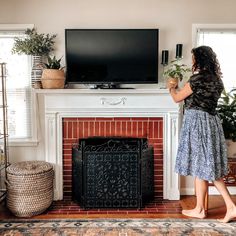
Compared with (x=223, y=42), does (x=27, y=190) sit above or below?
below

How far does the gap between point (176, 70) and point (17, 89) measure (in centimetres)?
180

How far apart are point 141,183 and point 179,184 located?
22.3 inches

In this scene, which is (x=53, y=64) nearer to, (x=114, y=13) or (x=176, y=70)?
(x=114, y=13)

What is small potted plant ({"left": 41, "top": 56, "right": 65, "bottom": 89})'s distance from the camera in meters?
3.63

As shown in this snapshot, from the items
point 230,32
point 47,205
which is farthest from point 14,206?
point 230,32

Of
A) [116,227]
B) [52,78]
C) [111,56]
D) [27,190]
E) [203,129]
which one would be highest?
[111,56]

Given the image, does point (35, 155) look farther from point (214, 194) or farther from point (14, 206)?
point (214, 194)

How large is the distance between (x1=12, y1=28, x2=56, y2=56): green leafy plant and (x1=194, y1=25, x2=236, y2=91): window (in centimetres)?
165

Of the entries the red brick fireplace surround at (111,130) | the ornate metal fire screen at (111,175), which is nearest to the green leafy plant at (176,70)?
the red brick fireplace surround at (111,130)

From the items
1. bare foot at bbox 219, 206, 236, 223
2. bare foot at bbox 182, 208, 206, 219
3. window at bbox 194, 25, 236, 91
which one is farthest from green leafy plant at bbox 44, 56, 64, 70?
bare foot at bbox 219, 206, 236, 223

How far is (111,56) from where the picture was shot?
374 centimetres

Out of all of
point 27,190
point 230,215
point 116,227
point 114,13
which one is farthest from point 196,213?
point 114,13

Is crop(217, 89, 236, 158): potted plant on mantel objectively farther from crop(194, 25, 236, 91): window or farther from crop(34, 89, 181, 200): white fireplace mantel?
crop(34, 89, 181, 200): white fireplace mantel

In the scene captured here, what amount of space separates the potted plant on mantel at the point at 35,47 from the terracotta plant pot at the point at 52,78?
0.36 ft
